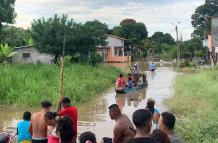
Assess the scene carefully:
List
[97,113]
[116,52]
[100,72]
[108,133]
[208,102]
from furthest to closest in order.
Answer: [116,52], [100,72], [97,113], [208,102], [108,133]

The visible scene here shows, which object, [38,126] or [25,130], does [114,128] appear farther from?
[25,130]

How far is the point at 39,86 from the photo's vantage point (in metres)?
20.6

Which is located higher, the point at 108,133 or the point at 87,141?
the point at 87,141

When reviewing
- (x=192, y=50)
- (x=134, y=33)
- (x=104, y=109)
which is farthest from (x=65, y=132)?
(x=134, y=33)

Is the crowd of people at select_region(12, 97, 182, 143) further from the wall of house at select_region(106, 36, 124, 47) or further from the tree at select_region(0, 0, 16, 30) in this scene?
the wall of house at select_region(106, 36, 124, 47)

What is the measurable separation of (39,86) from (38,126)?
40.6 feet

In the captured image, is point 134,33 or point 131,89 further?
point 134,33

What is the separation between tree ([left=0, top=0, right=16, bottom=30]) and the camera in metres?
35.6

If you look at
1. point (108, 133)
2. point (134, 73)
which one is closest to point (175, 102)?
point (108, 133)

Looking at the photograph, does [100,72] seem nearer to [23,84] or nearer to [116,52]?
[23,84]

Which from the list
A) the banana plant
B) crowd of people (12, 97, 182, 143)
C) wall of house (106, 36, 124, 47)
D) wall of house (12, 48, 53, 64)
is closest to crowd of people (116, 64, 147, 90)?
the banana plant

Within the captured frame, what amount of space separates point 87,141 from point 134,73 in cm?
2184

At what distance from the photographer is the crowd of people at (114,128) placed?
535 centimetres

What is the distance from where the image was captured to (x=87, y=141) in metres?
5.75
